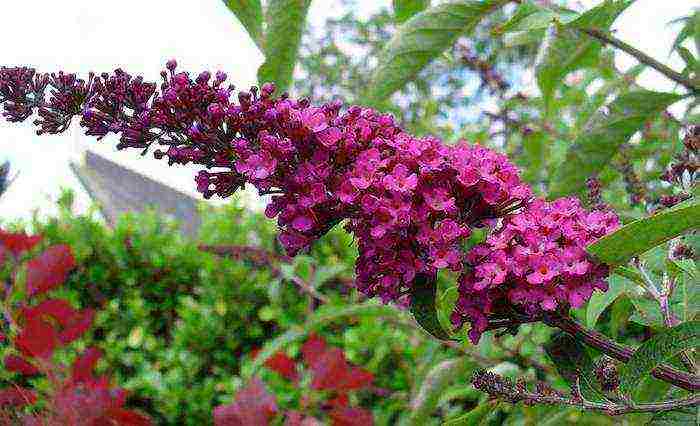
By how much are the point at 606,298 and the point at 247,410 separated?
2.49 ft

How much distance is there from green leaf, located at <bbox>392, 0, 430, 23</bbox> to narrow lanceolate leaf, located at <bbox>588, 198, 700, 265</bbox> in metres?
0.74

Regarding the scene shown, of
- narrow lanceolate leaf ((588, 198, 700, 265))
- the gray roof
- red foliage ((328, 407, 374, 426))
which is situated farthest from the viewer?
the gray roof

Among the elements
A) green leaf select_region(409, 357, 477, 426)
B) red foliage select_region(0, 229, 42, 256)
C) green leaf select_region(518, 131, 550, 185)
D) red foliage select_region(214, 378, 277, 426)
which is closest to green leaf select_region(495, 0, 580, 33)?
green leaf select_region(409, 357, 477, 426)

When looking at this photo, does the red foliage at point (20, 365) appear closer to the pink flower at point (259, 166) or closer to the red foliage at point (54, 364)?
the red foliage at point (54, 364)

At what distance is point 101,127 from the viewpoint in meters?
0.73

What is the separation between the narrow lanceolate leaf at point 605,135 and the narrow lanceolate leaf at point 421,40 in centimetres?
28

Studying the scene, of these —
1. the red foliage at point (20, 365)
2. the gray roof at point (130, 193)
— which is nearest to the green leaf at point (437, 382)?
the red foliage at point (20, 365)

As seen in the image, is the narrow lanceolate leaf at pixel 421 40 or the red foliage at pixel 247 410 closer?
the narrow lanceolate leaf at pixel 421 40

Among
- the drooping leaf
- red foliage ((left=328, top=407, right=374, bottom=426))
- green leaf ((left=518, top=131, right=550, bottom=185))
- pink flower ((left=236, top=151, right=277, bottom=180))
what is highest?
green leaf ((left=518, top=131, right=550, bottom=185))

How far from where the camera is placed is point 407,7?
1294 mm

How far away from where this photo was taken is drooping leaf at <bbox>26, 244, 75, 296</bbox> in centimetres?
157

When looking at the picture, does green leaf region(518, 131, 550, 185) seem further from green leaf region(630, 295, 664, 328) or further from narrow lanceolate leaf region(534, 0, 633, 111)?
green leaf region(630, 295, 664, 328)

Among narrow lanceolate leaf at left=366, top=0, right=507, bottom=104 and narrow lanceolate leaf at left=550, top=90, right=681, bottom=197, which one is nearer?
narrow lanceolate leaf at left=366, top=0, right=507, bottom=104

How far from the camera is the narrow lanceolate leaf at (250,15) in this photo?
3.29 feet
